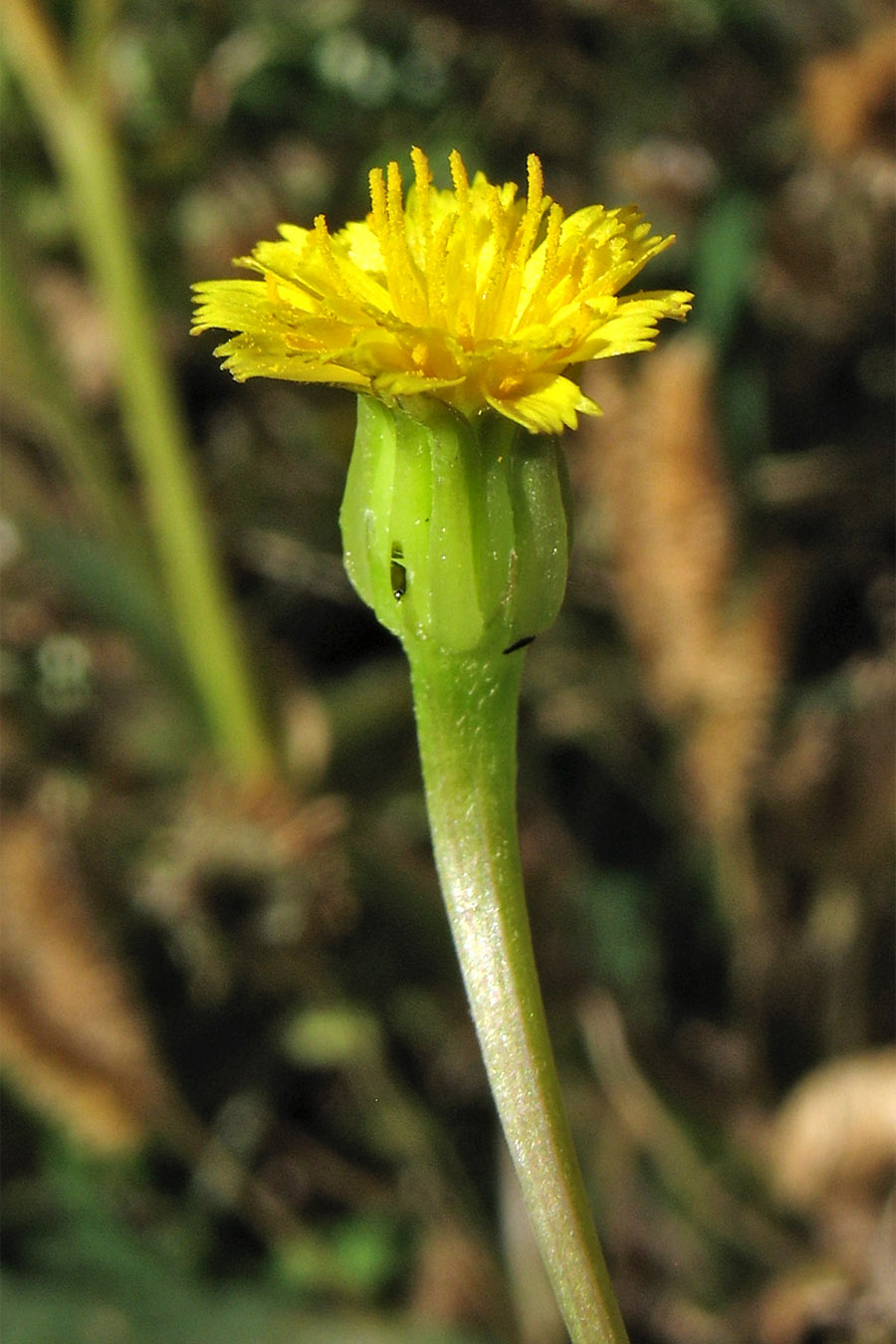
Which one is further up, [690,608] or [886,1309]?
[690,608]

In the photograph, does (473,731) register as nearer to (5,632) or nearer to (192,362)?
(5,632)

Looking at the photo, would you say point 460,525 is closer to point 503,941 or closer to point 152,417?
point 503,941

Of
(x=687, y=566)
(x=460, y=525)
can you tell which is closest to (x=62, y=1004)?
(x=687, y=566)

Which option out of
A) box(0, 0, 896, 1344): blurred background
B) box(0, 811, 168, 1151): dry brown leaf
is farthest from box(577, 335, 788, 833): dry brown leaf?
box(0, 811, 168, 1151): dry brown leaf

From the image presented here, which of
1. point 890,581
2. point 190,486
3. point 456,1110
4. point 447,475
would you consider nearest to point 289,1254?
point 456,1110

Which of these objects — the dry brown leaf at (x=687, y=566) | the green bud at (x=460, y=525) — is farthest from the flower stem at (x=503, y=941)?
the dry brown leaf at (x=687, y=566)

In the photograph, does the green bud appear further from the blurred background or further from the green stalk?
the green stalk

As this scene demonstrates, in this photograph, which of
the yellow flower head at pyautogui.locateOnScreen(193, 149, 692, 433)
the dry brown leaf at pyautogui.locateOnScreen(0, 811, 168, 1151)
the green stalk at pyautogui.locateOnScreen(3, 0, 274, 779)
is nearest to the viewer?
the yellow flower head at pyautogui.locateOnScreen(193, 149, 692, 433)
